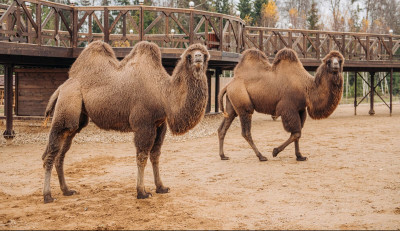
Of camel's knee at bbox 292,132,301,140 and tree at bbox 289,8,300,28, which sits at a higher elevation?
tree at bbox 289,8,300,28

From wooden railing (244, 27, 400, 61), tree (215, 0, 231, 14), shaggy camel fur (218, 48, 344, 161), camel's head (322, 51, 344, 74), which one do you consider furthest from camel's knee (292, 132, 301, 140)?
tree (215, 0, 231, 14)

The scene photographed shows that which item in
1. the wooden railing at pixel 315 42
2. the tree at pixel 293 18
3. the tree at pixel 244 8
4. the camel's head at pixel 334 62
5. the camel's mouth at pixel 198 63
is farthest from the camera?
the tree at pixel 293 18

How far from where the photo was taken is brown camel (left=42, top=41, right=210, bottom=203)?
6.03 m

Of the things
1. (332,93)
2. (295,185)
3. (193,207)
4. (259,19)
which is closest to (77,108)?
(193,207)

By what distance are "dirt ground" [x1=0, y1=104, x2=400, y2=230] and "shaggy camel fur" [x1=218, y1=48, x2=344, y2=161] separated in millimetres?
832

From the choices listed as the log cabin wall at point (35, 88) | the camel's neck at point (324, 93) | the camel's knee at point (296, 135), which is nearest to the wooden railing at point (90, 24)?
the log cabin wall at point (35, 88)

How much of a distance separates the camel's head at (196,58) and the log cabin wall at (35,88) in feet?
37.2

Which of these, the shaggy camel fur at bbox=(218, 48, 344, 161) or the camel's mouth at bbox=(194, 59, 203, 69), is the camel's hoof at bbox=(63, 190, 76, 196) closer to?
the camel's mouth at bbox=(194, 59, 203, 69)

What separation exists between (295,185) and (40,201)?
375 centimetres

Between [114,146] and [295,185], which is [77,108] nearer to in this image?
[295,185]

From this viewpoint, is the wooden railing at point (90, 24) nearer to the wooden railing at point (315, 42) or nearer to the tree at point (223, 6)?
the wooden railing at point (315, 42)

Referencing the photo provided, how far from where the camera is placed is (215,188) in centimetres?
692

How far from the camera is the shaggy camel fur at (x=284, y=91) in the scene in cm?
917

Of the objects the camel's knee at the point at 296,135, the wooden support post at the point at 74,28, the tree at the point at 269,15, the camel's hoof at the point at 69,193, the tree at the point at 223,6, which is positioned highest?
the tree at the point at 223,6
